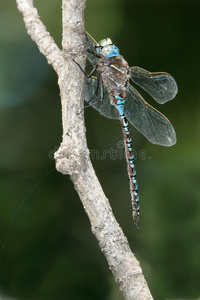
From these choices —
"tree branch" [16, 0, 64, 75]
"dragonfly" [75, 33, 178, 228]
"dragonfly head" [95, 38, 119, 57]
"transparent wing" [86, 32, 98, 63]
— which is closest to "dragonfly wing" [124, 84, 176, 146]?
"dragonfly" [75, 33, 178, 228]

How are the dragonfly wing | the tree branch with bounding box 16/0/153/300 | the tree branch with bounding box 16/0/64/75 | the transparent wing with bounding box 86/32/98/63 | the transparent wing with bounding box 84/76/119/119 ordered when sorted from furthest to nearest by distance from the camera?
the transparent wing with bounding box 84/76/119/119 < the dragonfly wing < the transparent wing with bounding box 86/32/98/63 < the tree branch with bounding box 16/0/64/75 < the tree branch with bounding box 16/0/153/300

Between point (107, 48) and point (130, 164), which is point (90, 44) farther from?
point (130, 164)

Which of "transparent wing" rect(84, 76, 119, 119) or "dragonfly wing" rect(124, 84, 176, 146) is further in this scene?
"transparent wing" rect(84, 76, 119, 119)

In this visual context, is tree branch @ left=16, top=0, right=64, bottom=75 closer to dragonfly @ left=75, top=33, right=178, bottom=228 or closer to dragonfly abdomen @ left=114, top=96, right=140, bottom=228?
dragonfly @ left=75, top=33, right=178, bottom=228

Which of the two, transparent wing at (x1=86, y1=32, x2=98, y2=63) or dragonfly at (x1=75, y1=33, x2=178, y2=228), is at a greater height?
transparent wing at (x1=86, y1=32, x2=98, y2=63)

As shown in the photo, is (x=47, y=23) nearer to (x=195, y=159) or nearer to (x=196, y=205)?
(x=195, y=159)

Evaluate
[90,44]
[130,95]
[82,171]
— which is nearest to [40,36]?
[90,44]

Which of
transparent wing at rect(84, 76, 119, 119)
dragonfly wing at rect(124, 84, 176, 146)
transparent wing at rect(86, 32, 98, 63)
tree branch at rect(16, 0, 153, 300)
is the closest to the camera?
tree branch at rect(16, 0, 153, 300)

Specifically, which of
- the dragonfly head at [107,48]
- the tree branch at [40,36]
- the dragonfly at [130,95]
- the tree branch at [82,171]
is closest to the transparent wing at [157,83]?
the dragonfly at [130,95]
